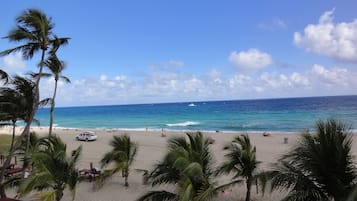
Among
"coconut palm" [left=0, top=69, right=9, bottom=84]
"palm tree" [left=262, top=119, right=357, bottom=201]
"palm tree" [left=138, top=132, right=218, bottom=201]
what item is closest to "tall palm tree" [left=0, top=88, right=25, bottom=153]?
"coconut palm" [left=0, top=69, right=9, bottom=84]

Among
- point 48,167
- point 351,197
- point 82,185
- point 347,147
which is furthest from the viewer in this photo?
point 82,185

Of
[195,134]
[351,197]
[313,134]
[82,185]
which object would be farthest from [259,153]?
[351,197]

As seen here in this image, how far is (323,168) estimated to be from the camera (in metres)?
5.18

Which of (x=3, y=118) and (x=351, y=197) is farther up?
(x=3, y=118)

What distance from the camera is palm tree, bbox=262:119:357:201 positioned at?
16.6 feet

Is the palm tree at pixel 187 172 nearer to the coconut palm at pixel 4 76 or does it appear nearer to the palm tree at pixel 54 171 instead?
the palm tree at pixel 54 171

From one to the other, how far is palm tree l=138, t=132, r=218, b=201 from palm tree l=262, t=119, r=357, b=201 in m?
1.50

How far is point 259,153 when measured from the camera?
21719mm

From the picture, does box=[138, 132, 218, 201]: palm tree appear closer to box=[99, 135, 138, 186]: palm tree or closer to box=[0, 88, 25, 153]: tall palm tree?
box=[99, 135, 138, 186]: palm tree

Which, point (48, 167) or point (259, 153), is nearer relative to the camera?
point (48, 167)

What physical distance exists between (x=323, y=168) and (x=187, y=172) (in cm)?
244

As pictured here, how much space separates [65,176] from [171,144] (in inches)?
105

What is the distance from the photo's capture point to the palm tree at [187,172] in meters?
6.15

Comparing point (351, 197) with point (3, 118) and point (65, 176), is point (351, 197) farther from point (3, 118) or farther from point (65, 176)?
point (3, 118)
